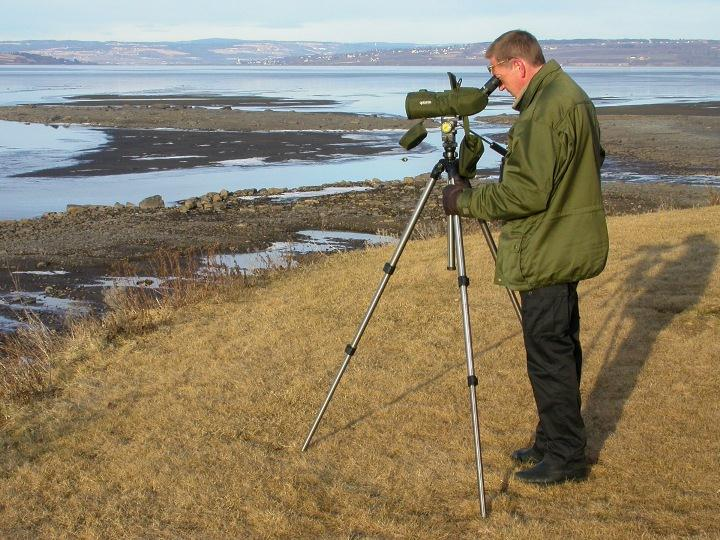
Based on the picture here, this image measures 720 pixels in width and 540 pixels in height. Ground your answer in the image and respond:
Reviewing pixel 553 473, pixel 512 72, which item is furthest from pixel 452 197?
pixel 553 473

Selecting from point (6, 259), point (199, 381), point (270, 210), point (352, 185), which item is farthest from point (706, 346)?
point (352, 185)

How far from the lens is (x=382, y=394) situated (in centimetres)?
630

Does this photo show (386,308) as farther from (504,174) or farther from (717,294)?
(504,174)

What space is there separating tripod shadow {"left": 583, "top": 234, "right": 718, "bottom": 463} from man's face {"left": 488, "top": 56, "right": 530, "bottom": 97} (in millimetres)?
2121

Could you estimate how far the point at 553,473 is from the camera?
475cm

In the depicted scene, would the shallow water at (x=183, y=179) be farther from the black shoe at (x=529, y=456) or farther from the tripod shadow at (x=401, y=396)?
the black shoe at (x=529, y=456)

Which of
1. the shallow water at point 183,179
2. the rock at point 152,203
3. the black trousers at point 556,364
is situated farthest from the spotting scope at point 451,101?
the shallow water at point 183,179

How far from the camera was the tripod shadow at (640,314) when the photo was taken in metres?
5.79

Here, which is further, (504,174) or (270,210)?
(270,210)

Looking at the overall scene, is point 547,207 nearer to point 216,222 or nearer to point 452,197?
point 452,197

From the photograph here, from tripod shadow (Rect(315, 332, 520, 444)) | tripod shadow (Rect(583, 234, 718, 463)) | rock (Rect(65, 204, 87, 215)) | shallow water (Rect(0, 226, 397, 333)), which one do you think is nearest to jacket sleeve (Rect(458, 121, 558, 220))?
tripod shadow (Rect(583, 234, 718, 463))

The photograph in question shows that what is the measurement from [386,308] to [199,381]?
2223 millimetres

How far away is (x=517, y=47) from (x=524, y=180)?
24.3 inches

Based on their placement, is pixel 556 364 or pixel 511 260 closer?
pixel 511 260
